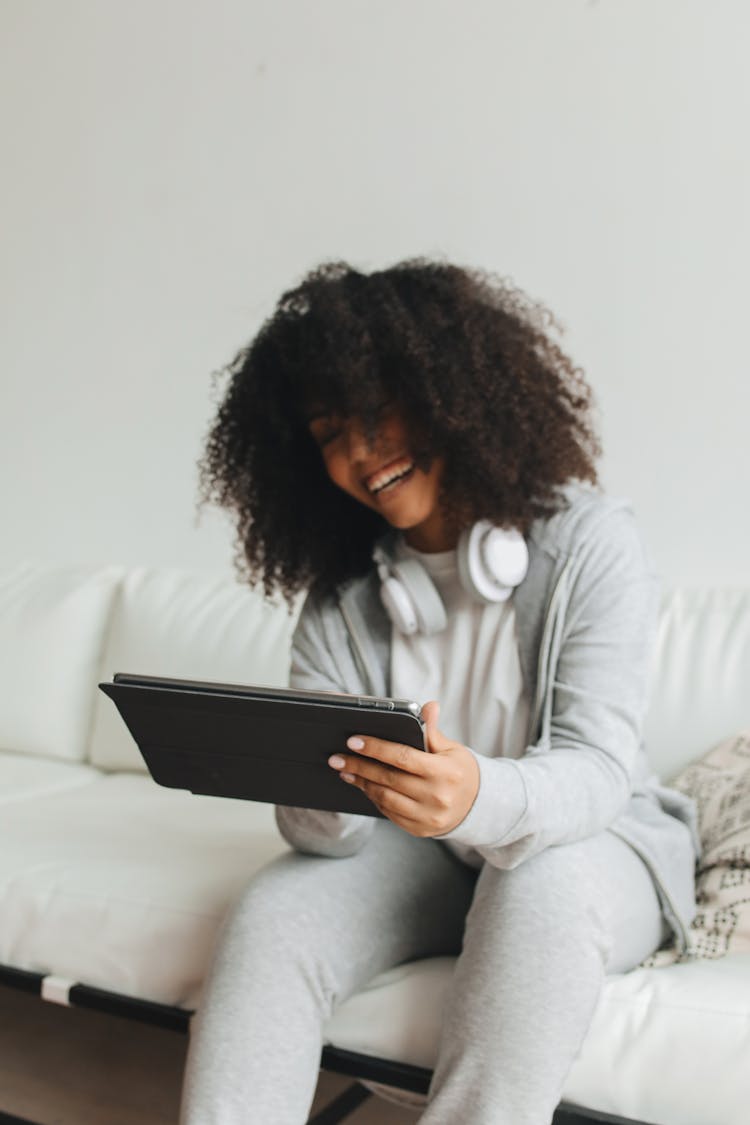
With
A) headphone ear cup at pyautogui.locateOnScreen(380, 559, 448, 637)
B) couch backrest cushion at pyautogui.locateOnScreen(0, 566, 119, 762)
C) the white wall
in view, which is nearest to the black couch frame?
headphone ear cup at pyautogui.locateOnScreen(380, 559, 448, 637)

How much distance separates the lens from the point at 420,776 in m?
0.95

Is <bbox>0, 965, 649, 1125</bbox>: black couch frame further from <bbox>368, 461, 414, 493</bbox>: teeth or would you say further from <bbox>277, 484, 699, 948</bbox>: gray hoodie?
<bbox>368, 461, 414, 493</bbox>: teeth

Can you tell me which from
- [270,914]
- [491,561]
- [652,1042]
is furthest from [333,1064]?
[491,561]

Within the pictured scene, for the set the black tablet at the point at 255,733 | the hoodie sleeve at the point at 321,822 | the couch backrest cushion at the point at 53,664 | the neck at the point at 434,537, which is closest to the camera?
the black tablet at the point at 255,733

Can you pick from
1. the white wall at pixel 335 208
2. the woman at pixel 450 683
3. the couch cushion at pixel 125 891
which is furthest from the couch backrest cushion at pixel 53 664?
the woman at pixel 450 683

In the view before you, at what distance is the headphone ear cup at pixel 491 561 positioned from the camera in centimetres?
123

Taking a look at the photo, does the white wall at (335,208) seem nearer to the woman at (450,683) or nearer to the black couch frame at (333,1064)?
the woman at (450,683)

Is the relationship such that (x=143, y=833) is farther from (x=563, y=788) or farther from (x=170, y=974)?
(x=563, y=788)

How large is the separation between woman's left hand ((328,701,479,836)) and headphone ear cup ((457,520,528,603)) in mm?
295

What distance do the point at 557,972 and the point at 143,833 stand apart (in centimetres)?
89

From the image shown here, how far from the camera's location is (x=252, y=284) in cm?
237

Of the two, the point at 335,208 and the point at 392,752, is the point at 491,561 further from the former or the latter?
the point at 335,208

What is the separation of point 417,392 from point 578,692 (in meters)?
0.38

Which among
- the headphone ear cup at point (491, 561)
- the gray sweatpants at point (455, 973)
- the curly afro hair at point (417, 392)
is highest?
the curly afro hair at point (417, 392)
